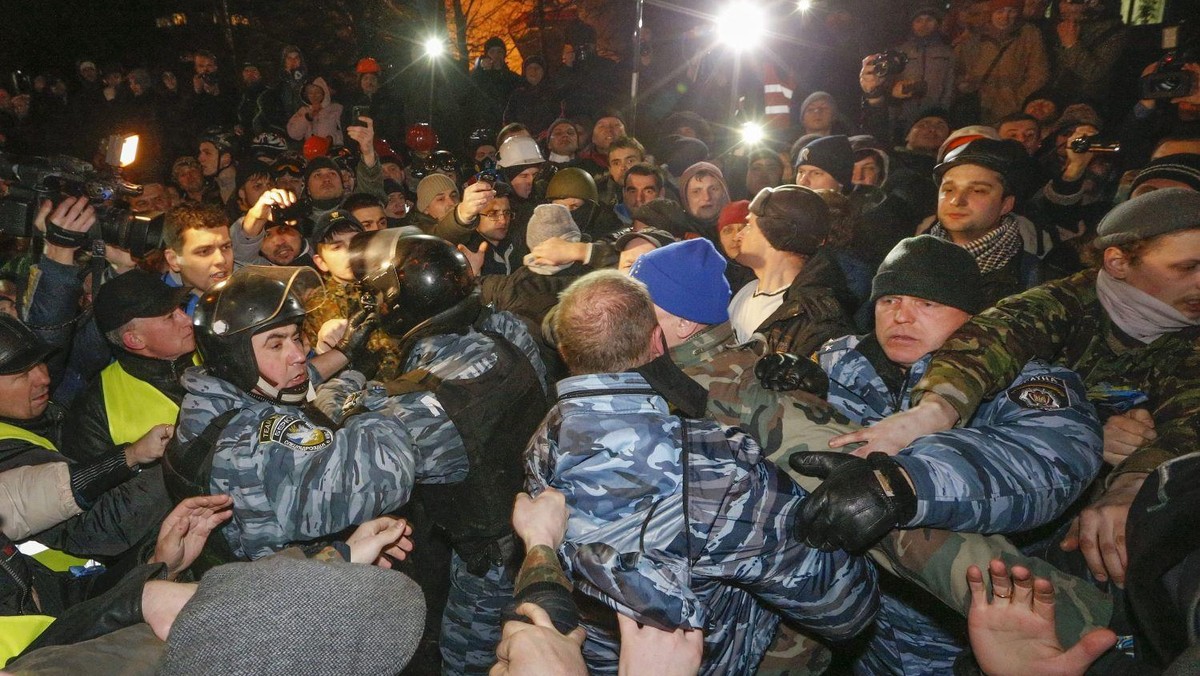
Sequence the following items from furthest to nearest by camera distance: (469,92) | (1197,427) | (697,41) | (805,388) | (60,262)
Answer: (469,92) < (697,41) < (60,262) < (805,388) < (1197,427)

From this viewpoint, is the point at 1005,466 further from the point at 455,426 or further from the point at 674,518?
the point at 455,426

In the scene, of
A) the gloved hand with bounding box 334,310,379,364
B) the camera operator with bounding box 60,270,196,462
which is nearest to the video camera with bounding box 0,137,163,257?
the camera operator with bounding box 60,270,196,462

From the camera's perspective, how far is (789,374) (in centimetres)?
245

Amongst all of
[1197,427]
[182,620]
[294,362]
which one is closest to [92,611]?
[182,620]

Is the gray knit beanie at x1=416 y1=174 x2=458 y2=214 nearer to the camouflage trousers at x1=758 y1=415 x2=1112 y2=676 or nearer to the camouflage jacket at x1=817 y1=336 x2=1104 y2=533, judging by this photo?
the camouflage trousers at x1=758 y1=415 x2=1112 y2=676

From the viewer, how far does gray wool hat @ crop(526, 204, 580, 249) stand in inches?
202

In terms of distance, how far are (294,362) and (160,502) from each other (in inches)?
38.7

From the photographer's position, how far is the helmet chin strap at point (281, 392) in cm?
289

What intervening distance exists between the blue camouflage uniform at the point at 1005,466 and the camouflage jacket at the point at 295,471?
6.07ft

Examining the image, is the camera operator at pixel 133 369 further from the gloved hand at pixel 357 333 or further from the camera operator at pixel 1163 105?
the camera operator at pixel 1163 105

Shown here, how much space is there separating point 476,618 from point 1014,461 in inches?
97.1

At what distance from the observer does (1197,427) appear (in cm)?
219

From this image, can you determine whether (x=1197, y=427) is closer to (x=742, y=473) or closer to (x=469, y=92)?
(x=742, y=473)

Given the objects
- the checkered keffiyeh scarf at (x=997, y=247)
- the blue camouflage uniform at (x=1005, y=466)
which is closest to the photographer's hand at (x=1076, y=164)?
the checkered keffiyeh scarf at (x=997, y=247)
